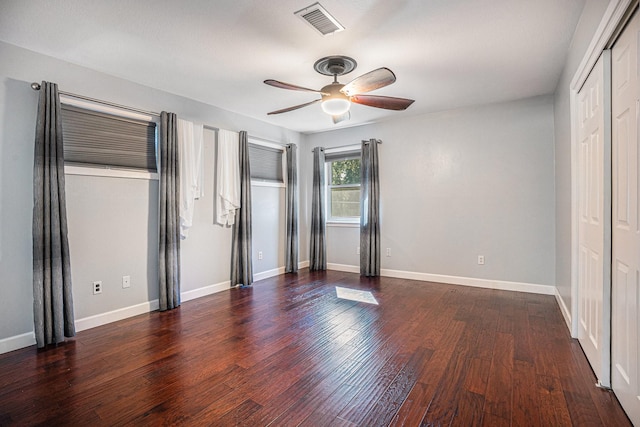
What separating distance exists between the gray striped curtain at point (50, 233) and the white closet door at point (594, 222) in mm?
4006

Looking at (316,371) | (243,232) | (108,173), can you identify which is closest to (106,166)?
(108,173)

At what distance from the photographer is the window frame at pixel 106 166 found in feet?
9.48

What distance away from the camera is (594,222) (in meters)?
2.13

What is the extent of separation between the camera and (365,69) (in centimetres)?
308

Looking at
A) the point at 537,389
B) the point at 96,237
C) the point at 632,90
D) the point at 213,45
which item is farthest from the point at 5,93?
the point at 537,389

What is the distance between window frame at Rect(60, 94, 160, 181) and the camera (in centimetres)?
289

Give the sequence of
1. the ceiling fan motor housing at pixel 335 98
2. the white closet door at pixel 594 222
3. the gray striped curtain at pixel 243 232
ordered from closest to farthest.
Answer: the white closet door at pixel 594 222 < the ceiling fan motor housing at pixel 335 98 < the gray striped curtain at pixel 243 232

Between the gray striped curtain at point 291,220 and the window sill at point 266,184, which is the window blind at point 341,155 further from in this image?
the window sill at point 266,184

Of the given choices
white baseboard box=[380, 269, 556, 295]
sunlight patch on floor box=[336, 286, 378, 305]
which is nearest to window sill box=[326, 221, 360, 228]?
white baseboard box=[380, 269, 556, 295]

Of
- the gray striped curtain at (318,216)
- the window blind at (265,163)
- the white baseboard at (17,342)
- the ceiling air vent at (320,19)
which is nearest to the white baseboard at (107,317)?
the white baseboard at (17,342)

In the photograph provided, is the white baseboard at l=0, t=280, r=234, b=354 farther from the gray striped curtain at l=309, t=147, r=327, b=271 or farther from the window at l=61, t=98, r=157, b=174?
the gray striped curtain at l=309, t=147, r=327, b=271

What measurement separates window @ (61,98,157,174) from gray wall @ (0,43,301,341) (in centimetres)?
14

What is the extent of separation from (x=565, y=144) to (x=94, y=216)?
462 cm

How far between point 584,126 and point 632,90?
96 centimetres
